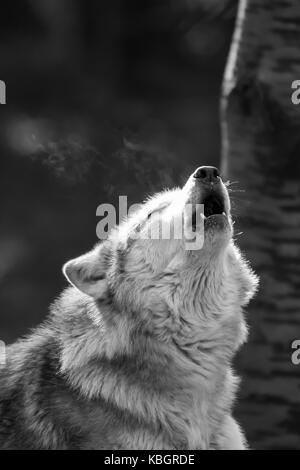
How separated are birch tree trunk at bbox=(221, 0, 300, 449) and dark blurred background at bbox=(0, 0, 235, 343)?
496 centimetres

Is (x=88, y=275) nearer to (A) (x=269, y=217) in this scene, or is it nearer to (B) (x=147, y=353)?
(B) (x=147, y=353)

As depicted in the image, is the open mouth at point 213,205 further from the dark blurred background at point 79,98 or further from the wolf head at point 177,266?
the dark blurred background at point 79,98

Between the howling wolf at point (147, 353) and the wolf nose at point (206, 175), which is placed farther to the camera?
the wolf nose at point (206, 175)

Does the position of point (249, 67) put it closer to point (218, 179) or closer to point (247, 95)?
point (247, 95)

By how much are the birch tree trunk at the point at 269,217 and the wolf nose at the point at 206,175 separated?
54.3 inches

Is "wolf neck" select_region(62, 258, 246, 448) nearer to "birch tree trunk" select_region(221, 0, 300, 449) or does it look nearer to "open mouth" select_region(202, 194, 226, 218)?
"open mouth" select_region(202, 194, 226, 218)

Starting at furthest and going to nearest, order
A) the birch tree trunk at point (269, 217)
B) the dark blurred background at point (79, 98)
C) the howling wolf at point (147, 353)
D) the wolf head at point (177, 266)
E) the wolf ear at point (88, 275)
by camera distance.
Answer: the dark blurred background at point (79, 98) < the birch tree trunk at point (269, 217) < the wolf ear at point (88, 275) < the wolf head at point (177, 266) < the howling wolf at point (147, 353)

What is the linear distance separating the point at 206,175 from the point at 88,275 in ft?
2.69

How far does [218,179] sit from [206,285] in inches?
21.8

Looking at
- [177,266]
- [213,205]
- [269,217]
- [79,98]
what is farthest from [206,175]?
[79,98]

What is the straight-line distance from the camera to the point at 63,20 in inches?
565

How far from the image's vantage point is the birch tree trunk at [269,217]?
22.0 feet

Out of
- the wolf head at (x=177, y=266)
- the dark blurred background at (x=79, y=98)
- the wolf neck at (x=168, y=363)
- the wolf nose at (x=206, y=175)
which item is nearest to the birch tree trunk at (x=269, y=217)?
the wolf head at (x=177, y=266)

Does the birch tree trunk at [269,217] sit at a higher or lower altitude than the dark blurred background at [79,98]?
lower
